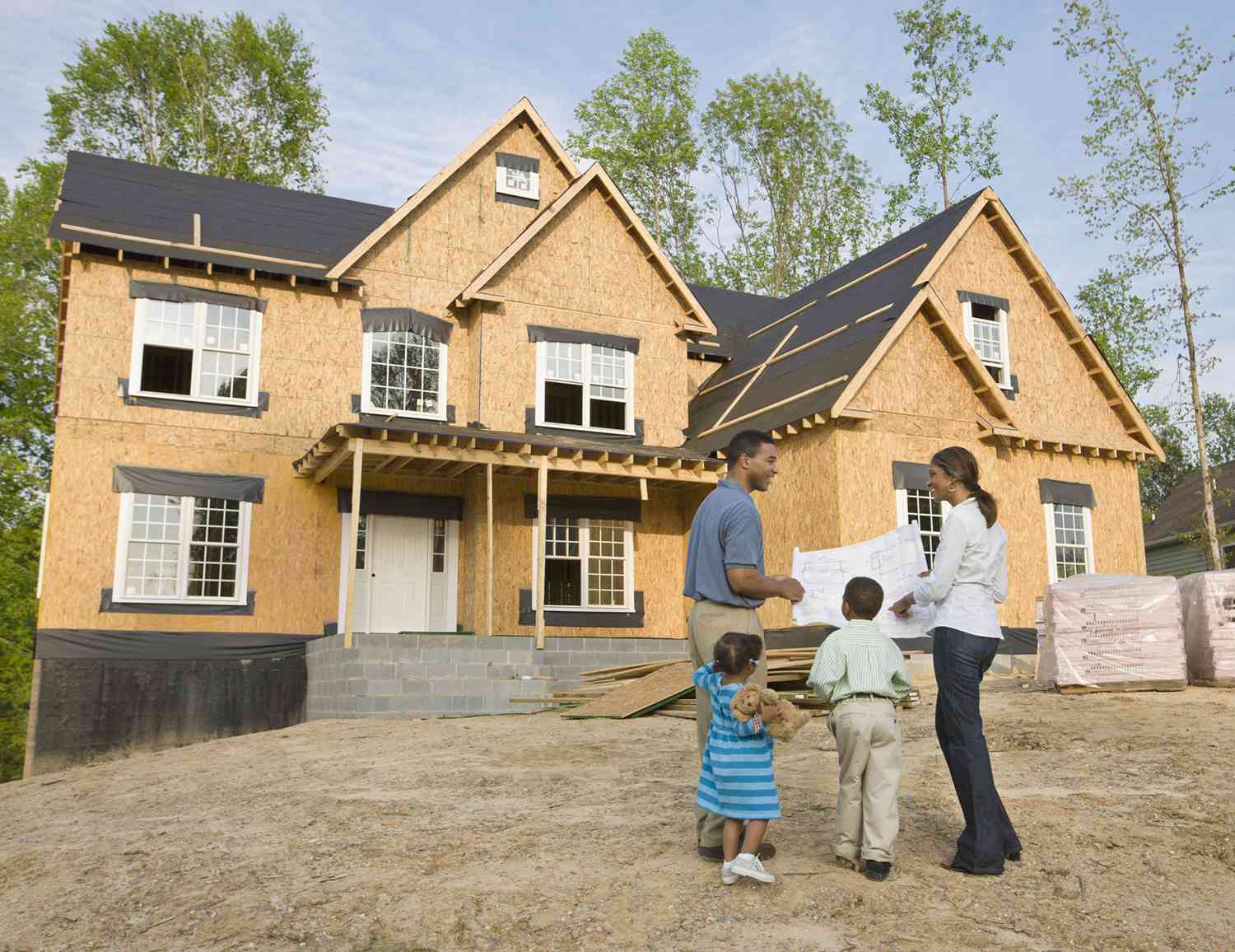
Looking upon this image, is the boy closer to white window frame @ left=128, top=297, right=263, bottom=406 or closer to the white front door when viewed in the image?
the white front door

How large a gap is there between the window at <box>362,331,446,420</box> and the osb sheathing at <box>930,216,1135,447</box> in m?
8.96

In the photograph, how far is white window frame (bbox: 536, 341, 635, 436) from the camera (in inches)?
731

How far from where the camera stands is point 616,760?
31.0 ft

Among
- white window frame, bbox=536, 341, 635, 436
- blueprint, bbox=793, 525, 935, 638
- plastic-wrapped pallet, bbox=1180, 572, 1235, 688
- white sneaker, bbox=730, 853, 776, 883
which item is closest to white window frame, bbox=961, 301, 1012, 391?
white window frame, bbox=536, 341, 635, 436

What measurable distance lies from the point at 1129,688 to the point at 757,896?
8945 mm

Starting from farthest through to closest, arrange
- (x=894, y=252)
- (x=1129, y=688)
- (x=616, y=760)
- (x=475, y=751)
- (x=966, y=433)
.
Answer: (x=894, y=252) < (x=966, y=433) < (x=1129, y=688) < (x=475, y=751) < (x=616, y=760)

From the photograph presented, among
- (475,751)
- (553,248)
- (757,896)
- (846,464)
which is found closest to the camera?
(757,896)

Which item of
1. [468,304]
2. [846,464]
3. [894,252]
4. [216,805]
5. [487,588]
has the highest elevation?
[894,252]

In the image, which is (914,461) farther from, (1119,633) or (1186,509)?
(1186,509)

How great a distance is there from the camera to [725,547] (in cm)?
561

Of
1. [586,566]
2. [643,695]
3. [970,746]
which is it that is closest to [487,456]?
[586,566]

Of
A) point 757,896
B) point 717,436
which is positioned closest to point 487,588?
point 717,436

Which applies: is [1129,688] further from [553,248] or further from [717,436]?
[553,248]

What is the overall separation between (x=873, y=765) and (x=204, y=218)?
15.9 m
